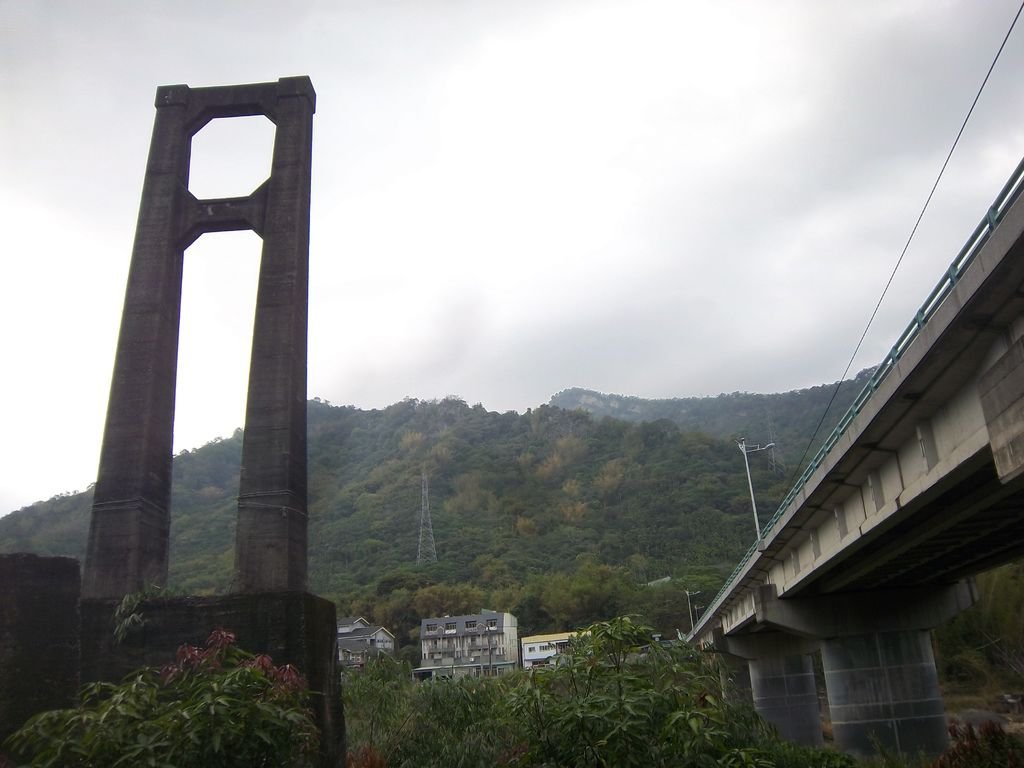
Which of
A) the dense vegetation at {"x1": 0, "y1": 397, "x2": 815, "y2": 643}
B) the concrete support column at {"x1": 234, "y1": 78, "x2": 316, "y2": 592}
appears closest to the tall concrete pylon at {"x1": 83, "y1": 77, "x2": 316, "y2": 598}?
the concrete support column at {"x1": 234, "y1": 78, "x2": 316, "y2": 592}

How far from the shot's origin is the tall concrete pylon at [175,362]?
12.7 m

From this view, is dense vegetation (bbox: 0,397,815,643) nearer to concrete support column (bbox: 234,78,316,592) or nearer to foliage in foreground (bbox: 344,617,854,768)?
concrete support column (bbox: 234,78,316,592)

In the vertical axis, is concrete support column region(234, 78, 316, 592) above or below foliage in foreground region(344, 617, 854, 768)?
above

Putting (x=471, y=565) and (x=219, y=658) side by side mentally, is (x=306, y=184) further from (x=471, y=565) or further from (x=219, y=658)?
(x=471, y=565)

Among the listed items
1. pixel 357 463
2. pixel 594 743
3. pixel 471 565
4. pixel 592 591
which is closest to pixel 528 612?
pixel 592 591

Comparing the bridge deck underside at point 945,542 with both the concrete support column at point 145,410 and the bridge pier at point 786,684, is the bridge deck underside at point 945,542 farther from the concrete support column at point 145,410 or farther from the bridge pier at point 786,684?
the bridge pier at point 786,684

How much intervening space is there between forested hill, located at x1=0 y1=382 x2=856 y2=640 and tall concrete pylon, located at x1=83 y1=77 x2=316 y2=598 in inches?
1467

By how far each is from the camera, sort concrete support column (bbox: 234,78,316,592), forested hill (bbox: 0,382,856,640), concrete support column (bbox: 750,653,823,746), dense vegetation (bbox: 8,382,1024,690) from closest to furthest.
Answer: concrete support column (bbox: 234,78,316,592), concrete support column (bbox: 750,653,823,746), dense vegetation (bbox: 8,382,1024,690), forested hill (bbox: 0,382,856,640)

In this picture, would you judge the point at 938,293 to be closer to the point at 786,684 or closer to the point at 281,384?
the point at 281,384

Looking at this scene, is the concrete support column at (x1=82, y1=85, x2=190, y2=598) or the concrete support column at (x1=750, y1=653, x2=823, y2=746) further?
the concrete support column at (x1=750, y1=653, x2=823, y2=746)

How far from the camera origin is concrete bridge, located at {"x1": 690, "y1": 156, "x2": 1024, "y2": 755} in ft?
37.5

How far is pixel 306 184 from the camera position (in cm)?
1546

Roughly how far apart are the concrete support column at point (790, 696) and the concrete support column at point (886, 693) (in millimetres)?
13053

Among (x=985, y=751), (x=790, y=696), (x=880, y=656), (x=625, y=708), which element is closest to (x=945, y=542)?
(x=985, y=751)
